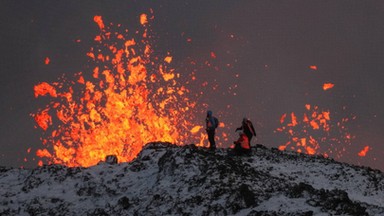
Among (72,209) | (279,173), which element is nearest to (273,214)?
(279,173)

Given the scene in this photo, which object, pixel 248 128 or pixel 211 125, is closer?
pixel 248 128

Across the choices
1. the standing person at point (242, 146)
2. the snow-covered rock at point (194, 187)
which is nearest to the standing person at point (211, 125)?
the snow-covered rock at point (194, 187)

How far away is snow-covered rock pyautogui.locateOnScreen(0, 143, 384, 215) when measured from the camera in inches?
654

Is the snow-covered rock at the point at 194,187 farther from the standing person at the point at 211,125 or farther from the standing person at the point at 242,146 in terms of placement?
the standing person at the point at 211,125

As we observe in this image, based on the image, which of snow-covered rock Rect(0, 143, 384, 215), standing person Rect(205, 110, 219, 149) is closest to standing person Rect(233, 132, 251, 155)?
snow-covered rock Rect(0, 143, 384, 215)

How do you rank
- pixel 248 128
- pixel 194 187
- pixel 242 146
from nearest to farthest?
1. pixel 194 187
2. pixel 248 128
3. pixel 242 146

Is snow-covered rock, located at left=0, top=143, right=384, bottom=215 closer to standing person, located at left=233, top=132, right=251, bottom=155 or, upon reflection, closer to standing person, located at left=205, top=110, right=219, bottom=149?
standing person, located at left=233, top=132, right=251, bottom=155

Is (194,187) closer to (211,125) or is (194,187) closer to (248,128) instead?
(248,128)

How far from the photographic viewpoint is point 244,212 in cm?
1642

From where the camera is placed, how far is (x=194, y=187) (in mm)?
19719

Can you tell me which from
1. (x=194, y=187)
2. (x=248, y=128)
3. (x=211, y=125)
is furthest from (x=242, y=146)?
(x=194, y=187)

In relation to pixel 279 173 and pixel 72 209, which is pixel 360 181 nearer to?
pixel 279 173

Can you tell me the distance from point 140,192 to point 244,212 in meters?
6.30

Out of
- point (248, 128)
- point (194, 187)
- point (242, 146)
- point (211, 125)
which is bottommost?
point (194, 187)
